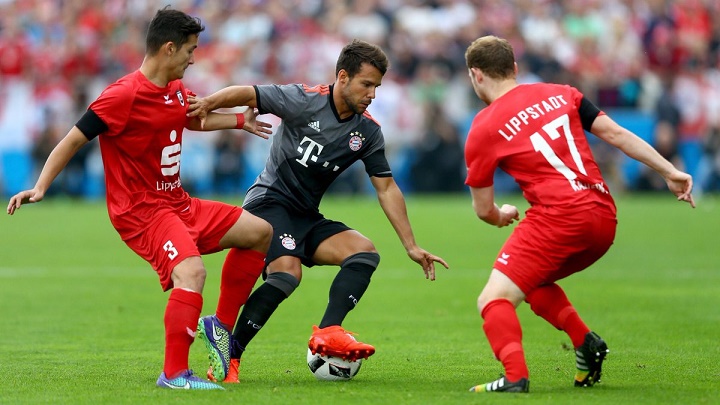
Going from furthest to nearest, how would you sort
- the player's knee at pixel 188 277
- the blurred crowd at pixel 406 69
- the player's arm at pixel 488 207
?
the blurred crowd at pixel 406 69, the player's knee at pixel 188 277, the player's arm at pixel 488 207

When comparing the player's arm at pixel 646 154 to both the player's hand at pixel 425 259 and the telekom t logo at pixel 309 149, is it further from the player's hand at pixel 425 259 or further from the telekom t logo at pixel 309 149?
the telekom t logo at pixel 309 149

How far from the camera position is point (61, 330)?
10016 mm

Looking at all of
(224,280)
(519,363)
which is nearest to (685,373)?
(519,363)

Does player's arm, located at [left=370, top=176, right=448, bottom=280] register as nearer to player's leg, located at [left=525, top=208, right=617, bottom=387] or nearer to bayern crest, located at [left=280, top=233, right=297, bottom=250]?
bayern crest, located at [left=280, top=233, right=297, bottom=250]

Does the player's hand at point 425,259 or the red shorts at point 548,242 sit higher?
the red shorts at point 548,242

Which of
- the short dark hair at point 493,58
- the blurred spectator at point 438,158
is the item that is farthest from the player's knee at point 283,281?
the blurred spectator at point 438,158

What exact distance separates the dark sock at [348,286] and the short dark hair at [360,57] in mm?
1230

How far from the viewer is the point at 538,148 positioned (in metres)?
6.83

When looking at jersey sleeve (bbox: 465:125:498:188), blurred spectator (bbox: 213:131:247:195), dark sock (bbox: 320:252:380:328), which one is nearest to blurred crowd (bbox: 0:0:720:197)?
blurred spectator (bbox: 213:131:247:195)

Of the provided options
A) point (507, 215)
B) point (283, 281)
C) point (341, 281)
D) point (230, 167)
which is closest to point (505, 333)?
point (507, 215)

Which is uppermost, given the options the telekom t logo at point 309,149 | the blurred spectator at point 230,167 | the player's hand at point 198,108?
the player's hand at point 198,108

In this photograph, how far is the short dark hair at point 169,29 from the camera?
717 cm

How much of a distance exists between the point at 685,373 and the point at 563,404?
1.60m

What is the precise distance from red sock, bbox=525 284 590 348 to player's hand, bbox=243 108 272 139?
82.0 inches
